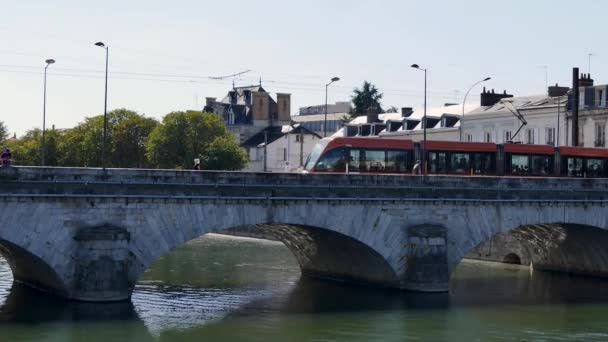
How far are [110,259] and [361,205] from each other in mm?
11208

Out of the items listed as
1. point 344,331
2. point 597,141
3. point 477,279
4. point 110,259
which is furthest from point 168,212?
point 597,141

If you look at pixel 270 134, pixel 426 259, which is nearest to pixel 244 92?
pixel 270 134

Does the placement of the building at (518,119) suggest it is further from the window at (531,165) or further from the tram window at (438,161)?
the tram window at (438,161)

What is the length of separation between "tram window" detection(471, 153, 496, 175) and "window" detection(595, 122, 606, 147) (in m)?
23.3

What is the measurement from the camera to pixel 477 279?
178 feet

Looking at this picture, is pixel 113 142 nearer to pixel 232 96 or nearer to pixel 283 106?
pixel 283 106

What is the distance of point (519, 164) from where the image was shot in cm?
5544

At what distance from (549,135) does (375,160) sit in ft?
109

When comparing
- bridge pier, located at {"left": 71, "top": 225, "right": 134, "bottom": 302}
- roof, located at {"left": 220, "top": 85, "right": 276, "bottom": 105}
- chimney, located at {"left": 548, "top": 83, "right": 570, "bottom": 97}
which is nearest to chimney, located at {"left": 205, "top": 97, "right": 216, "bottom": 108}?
roof, located at {"left": 220, "top": 85, "right": 276, "bottom": 105}

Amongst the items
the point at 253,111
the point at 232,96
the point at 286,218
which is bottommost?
the point at 286,218

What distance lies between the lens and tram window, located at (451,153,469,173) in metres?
54.2

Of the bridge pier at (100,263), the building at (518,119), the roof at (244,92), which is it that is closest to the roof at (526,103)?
the building at (518,119)

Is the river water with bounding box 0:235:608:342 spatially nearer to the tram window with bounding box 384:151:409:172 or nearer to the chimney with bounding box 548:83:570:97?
the tram window with bounding box 384:151:409:172

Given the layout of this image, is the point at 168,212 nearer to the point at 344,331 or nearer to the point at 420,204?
the point at 344,331
